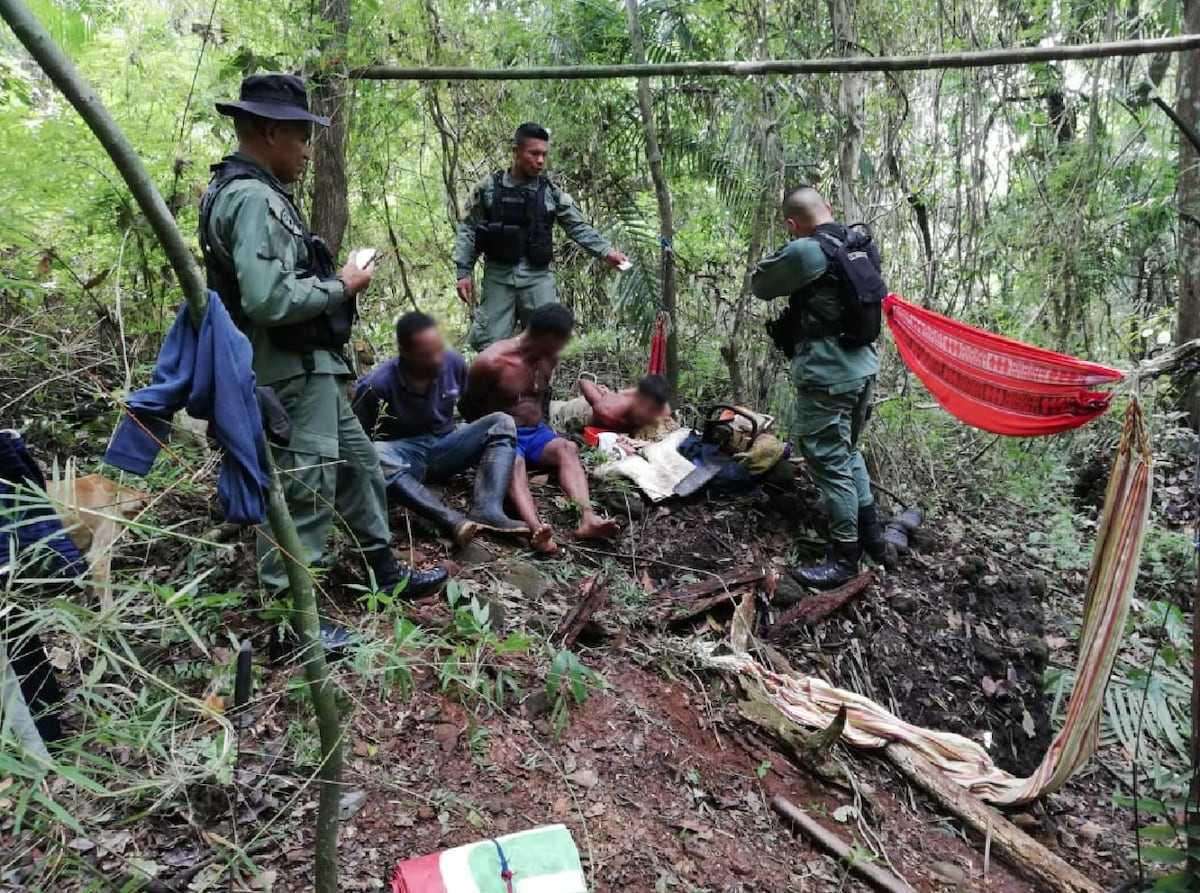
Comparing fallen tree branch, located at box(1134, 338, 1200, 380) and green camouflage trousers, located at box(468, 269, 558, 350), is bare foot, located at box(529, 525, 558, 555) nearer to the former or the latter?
green camouflage trousers, located at box(468, 269, 558, 350)

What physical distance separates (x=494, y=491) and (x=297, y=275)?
1.77 metres

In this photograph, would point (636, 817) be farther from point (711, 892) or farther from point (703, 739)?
point (703, 739)

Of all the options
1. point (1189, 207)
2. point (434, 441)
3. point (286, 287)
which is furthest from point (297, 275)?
point (1189, 207)

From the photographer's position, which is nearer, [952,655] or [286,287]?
[286,287]

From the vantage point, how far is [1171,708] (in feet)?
11.2

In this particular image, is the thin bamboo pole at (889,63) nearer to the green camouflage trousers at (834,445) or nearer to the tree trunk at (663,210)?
the green camouflage trousers at (834,445)

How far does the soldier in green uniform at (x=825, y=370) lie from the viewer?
4219mm

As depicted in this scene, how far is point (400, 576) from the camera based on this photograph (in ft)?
10.9

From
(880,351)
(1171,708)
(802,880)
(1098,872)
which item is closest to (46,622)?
(802,880)

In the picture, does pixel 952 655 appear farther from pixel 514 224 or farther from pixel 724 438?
pixel 514 224

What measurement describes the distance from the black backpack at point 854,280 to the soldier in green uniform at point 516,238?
1504mm

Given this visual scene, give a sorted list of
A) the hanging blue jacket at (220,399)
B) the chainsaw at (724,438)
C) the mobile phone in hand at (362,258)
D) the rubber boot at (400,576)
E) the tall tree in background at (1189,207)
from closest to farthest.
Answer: the hanging blue jacket at (220,399) < the mobile phone in hand at (362,258) < the rubber boot at (400,576) < the chainsaw at (724,438) < the tall tree in background at (1189,207)

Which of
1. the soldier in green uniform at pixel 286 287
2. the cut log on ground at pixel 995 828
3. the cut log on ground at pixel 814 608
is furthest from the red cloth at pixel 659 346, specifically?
the cut log on ground at pixel 995 828

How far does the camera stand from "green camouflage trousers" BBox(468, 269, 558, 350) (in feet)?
17.4
